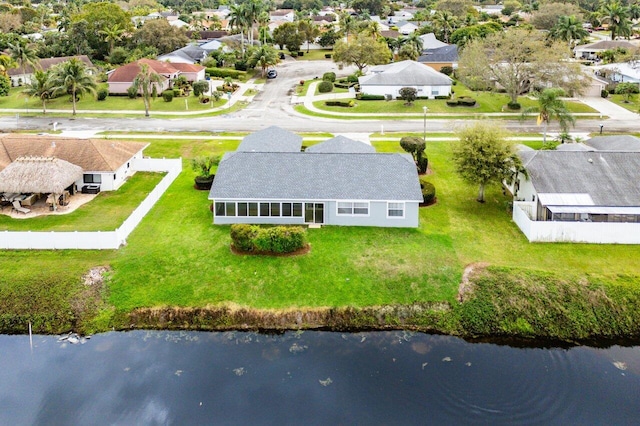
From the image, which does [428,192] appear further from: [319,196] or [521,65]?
[521,65]

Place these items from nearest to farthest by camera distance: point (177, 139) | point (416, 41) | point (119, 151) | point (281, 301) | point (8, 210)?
point (281, 301) → point (8, 210) → point (119, 151) → point (177, 139) → point (416, 41)

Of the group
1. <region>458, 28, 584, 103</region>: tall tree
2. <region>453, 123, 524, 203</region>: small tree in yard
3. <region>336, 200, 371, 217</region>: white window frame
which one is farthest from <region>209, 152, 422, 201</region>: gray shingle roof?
<region>458, 28, 584, 103</region>: tall tree

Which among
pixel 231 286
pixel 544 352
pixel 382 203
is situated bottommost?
pixel 544 352

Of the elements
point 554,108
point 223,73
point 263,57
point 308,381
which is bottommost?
point 308,381

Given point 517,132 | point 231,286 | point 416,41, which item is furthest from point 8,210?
point 416,41

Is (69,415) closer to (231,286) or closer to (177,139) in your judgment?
(231,286)

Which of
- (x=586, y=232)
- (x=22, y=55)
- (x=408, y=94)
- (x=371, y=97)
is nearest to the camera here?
(x=586, y=232)

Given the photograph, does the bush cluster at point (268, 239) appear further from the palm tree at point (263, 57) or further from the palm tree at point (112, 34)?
the palm tree at point (112, 34)

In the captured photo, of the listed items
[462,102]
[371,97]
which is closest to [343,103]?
[371,97]

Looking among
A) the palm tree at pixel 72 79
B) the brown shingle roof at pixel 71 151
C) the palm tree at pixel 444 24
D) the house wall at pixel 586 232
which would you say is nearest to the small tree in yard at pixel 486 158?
the house wall at pixel 586 232
